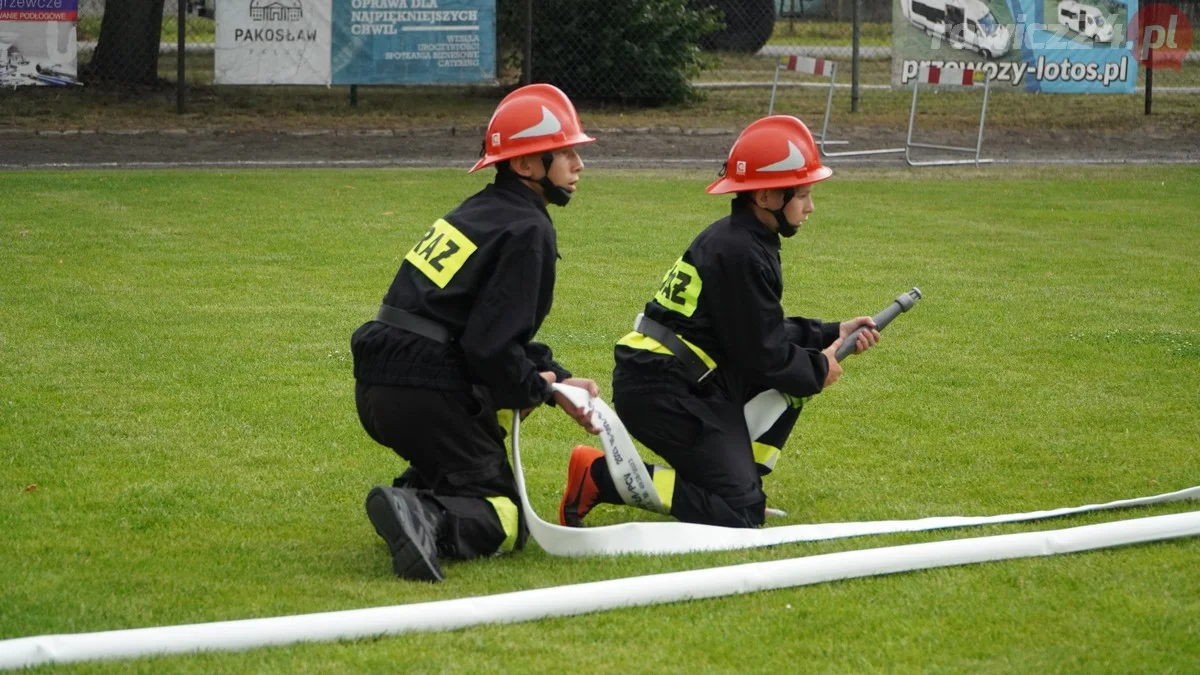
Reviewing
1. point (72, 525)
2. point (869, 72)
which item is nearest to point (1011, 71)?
point (869, 72)

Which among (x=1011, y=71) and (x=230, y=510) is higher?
(x=1011, y=71)

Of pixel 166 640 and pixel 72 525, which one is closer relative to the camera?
pixel 166 640

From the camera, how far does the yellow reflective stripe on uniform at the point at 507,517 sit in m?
4.52

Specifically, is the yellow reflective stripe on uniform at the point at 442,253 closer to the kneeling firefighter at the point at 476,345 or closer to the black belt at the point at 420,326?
the kneeling firefighter at the point at 476,345

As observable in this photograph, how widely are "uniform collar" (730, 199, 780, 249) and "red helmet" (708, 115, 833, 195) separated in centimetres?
10

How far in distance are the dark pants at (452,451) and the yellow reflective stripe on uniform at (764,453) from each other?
93 centimetres

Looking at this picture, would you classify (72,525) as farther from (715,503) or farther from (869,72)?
(869,72)

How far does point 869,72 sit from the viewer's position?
23.5 metres

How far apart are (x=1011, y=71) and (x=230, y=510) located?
15486 millimetres

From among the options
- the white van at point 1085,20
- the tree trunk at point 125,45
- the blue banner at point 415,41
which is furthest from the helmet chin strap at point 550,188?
the tree trunk at point 125,45

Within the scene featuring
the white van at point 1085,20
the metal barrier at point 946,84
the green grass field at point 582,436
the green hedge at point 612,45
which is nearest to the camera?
the green grass field at point 582,436

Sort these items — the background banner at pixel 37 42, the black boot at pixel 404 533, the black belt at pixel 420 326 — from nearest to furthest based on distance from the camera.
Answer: the black boot at pixel 404 533
the black belt at pixel 420 326
the background banner at pixel 37 42

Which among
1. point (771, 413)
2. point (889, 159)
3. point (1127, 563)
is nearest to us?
point (1127, 563)

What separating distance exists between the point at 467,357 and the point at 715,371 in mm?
1012
